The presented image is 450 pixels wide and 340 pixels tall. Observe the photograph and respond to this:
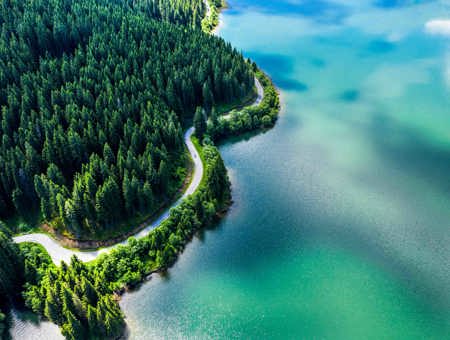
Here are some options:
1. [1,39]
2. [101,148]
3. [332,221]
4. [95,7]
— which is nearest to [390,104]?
[332,221]

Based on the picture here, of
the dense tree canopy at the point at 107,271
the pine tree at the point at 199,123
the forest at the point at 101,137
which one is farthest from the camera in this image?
the pine tree at the point at 199,123

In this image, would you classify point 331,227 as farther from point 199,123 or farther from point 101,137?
point 101,137

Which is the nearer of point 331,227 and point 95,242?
point 95,242

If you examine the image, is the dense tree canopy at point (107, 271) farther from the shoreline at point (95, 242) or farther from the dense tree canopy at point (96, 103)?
the dense tree canopy at point (96, 103)

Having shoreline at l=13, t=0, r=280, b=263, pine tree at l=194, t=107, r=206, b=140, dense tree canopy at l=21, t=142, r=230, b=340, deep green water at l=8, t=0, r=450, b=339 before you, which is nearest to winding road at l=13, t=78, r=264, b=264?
shoreline at l=13, t=0, r=280, b=263

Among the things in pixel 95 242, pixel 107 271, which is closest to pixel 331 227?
pixel 107 271

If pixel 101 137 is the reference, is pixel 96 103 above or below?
above

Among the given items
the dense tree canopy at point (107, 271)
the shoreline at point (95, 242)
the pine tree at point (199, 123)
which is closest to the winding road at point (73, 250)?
the shoreline at point (95, 242)
